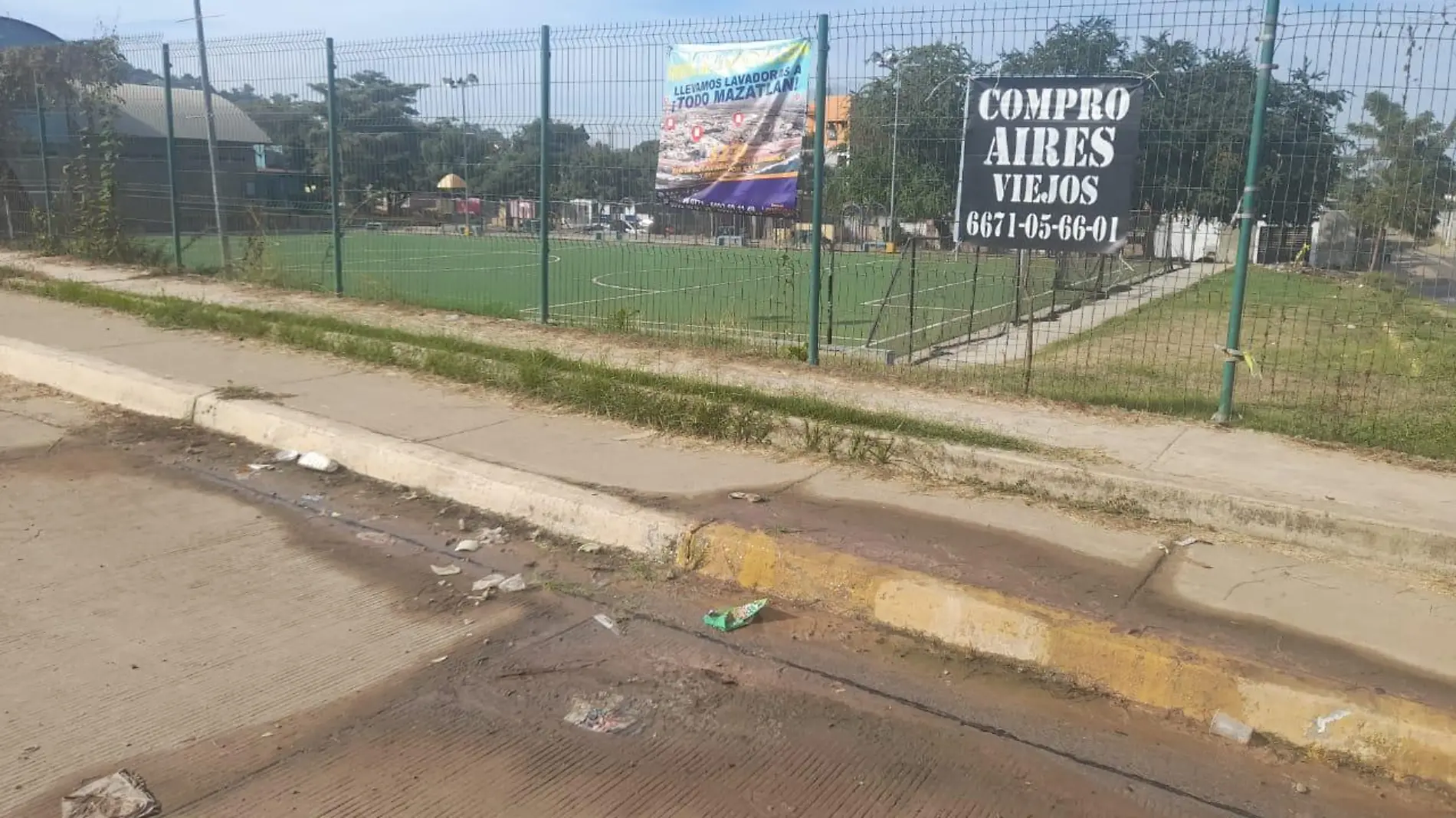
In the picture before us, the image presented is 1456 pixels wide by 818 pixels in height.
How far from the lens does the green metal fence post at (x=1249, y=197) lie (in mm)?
6699

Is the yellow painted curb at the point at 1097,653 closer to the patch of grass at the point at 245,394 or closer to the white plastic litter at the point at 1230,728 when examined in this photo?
Result: the white plastic litter at the point at 1230,728

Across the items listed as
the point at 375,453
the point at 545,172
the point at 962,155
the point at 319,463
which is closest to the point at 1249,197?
the point at 962,155

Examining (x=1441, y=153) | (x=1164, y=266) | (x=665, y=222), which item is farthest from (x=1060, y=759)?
(x=665, y=222)

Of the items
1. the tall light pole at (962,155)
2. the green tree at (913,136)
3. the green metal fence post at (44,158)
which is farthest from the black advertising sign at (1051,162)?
the green metal fence post at (44,158)

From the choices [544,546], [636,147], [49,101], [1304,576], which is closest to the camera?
[1304,576]

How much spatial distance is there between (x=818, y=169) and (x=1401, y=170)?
4.17 meters

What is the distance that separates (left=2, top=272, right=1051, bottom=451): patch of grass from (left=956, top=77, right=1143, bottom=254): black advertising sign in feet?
5.82

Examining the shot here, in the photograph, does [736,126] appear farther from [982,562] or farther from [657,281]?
[657,281]

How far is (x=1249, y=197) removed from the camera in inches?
269

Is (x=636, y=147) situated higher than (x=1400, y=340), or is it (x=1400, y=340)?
(x=636, y=147)

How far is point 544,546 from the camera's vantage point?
5535 mm

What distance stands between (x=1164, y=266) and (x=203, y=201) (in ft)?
42.7

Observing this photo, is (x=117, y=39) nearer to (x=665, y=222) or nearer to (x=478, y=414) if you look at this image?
(x=665, y=222)

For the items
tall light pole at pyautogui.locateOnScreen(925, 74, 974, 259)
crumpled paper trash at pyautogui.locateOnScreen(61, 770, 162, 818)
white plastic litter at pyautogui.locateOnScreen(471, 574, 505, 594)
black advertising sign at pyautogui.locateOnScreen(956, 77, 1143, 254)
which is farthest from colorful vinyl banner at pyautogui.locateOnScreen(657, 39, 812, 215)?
crumpled paper trash at pyautogui.locateOnScreen(61, 770, 162, 818)
